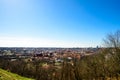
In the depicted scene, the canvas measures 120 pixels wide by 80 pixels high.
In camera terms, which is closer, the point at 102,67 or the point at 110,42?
the point at 110,42

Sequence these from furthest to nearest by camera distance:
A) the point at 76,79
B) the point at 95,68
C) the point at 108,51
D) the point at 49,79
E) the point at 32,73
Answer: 1. the point at 32,73
2. the point at 49,79
3. the point at 76,79
4. the point at 95,68
5. the point at 108,51

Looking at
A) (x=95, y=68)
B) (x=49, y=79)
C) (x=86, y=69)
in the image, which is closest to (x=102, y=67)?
(x=95, y=68)

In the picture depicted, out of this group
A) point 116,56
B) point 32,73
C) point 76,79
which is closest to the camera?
point 116,56

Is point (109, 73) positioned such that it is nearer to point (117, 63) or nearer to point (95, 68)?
point (95, 68)

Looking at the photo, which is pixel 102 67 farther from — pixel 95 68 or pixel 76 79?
pixel 76 79

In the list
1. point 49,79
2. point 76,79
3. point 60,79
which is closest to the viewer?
point 76,79

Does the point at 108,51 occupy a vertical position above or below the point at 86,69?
above

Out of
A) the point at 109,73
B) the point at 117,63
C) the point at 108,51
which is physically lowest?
the point at 109,73

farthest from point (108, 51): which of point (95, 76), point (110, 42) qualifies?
point (95, 76)

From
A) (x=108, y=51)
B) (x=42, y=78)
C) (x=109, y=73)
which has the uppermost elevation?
(x=108, y=51)
